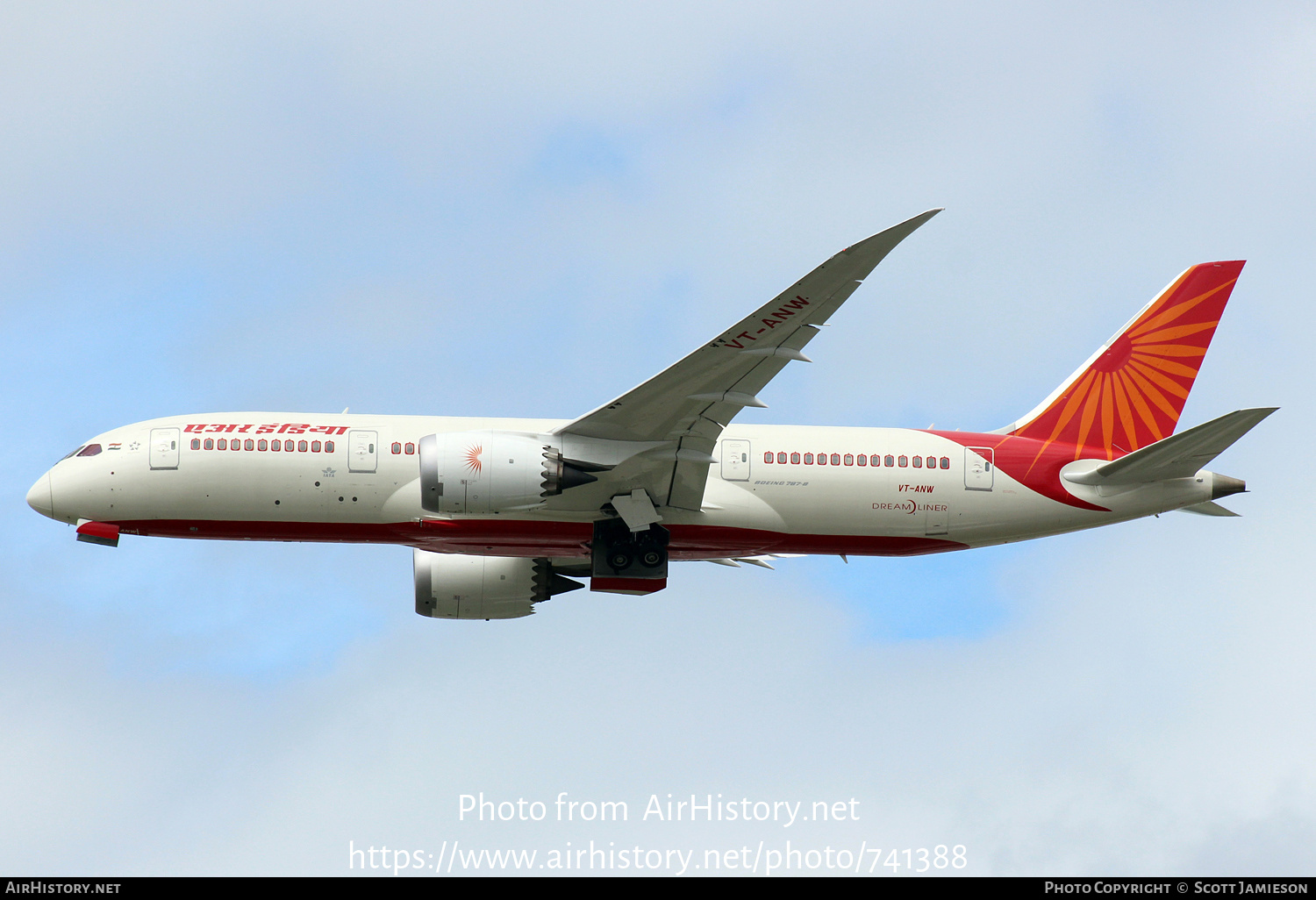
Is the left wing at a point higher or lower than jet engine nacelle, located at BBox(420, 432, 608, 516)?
higher

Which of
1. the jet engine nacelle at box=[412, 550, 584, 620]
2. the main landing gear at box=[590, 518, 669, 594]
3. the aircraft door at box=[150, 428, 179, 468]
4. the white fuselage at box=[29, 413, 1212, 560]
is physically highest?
the aircraft door at box=[150, 428, 179, 468]

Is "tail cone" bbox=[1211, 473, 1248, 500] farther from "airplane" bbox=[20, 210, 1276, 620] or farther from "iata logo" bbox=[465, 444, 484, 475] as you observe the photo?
"iata logo" bbox=[465, 444, 484, 475]

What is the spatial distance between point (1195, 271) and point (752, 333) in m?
16.1

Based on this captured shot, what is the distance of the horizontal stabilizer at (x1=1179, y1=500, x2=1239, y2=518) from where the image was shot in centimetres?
3759

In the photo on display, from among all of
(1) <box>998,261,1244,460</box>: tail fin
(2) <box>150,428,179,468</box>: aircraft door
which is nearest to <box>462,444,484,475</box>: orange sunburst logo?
(2) <box>150,428,179,468</box>: aircraft door

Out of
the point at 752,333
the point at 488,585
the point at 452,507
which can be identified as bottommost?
the point at 488,585

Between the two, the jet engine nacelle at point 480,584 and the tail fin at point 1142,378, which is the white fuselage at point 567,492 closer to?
the tail fin at point 1142,378

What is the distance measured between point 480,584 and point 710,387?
36.9 feet

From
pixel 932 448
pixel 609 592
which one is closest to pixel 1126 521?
pixel 932 448

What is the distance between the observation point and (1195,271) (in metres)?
41.3

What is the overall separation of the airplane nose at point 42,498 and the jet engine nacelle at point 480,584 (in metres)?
9.87

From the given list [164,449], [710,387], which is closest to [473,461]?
[710,387]

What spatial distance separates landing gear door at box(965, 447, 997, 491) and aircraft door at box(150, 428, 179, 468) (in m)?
19.2

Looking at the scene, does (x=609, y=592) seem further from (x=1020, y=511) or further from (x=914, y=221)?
(x=914, y=221)
